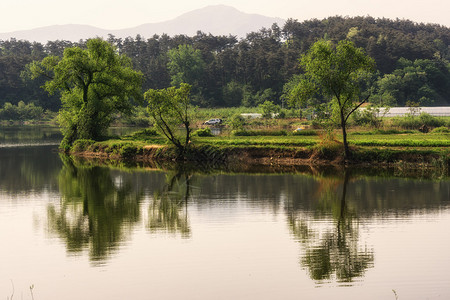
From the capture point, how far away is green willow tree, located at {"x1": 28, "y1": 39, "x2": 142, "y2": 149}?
2375 inches

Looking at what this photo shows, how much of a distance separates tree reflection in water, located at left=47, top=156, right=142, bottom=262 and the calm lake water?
2.4 inches

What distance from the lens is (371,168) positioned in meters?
42.6

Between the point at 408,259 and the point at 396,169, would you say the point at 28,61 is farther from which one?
the point at 408,259

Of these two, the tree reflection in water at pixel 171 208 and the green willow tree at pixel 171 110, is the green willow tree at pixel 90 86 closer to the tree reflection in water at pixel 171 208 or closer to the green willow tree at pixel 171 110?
the green willow tree at pixel 171 110

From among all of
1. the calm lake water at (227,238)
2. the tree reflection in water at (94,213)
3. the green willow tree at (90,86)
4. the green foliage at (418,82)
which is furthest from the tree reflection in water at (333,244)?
the green foliage at (418,82)

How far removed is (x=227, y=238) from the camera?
22234 mm

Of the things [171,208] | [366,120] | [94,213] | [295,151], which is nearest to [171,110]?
[295,151]

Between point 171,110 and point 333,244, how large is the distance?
30.7m

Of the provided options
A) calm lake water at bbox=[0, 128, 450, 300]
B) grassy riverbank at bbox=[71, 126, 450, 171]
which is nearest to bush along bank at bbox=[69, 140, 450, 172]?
grassy riverbank at bbox=[71, 126, 450, 171]

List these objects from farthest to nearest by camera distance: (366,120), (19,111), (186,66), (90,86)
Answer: (186,66), (19,111), (366,120), (90,86)

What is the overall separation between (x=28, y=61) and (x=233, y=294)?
146m

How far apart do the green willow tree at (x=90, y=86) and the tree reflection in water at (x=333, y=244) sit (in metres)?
36.5

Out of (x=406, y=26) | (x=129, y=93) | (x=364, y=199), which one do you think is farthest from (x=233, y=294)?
(x=406, y=26)

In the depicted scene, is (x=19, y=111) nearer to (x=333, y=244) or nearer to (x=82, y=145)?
(x=82, y=145)
